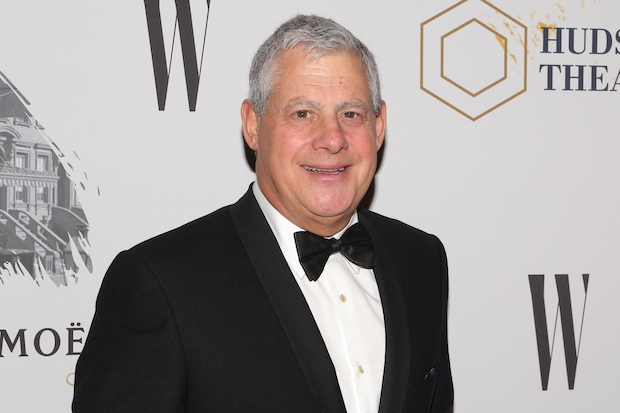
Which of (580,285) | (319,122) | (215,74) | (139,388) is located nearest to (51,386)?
(139,388)

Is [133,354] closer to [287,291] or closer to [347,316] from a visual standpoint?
[287,291]

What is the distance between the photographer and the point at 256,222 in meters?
1.51

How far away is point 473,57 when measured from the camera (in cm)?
224

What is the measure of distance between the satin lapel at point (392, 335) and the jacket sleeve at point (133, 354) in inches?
16.9

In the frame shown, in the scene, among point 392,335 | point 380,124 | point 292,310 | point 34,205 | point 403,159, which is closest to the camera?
point 292,310

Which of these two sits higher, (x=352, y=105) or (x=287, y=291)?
(x=352, y=105)

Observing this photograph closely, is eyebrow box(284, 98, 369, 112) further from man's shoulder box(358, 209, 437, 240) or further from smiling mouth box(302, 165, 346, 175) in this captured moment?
man's shoulder box(358, 209, 437, 240)

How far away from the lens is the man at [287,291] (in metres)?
1.34

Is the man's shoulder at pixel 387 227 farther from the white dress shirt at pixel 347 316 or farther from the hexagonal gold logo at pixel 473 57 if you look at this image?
the hexagonal gold logo at pixel 473 57

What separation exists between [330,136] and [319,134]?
0.03m

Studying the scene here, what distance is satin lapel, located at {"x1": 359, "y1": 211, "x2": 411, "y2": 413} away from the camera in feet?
4.78

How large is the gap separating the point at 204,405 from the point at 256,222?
0.40 m

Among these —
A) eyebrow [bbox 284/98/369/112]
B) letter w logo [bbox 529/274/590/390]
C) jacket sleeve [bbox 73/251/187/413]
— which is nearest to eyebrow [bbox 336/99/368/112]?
eyebrow [bbox 284/98/369/112]

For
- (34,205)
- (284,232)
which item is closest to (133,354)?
(284,232)
